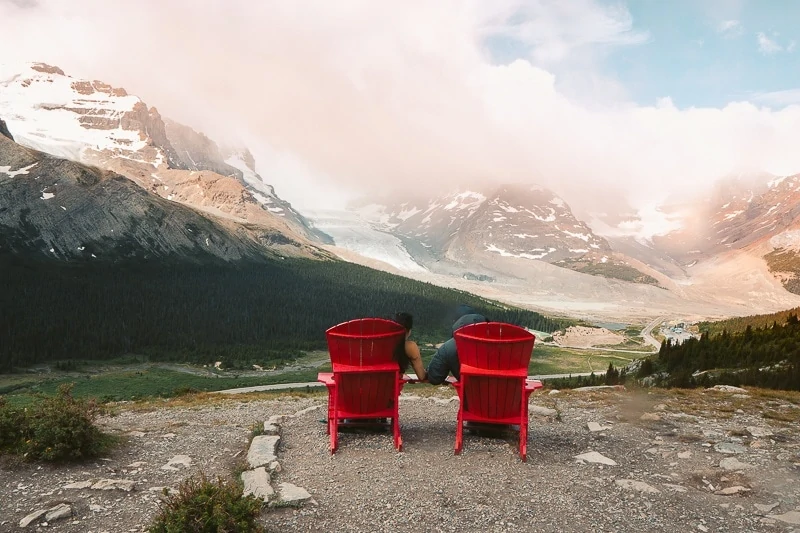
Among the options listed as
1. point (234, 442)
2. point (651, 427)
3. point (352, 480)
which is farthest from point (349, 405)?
point (651, 427)

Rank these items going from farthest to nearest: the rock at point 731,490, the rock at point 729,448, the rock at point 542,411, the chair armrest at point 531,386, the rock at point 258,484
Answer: the rock at point 542,411 < the rock at point 729,448 < the chair armrest at point 531,386 < the rock at point 731,490 < the rock at point 258,484

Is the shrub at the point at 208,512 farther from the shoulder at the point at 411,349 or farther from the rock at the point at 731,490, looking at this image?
the rock at the point at 731,490

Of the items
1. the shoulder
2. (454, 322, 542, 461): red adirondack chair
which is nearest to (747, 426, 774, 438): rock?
(454, 322, 542, 461): red adirondack chair

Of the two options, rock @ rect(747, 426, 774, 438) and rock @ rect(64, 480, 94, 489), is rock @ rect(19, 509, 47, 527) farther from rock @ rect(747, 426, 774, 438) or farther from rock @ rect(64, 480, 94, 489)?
rock @ rect(747, 426, 774, 438)

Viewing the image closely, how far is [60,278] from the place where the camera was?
144m

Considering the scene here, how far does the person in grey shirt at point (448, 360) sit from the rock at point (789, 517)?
17.9ft

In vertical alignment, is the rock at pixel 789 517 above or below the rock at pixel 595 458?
above

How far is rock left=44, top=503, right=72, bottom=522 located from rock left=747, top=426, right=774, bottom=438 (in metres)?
13.5

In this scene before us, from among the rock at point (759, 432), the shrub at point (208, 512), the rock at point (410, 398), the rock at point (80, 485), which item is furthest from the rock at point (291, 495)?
the rock at point (759, 432)

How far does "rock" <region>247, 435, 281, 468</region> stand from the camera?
33.7 feet

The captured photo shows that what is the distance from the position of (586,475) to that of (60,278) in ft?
535

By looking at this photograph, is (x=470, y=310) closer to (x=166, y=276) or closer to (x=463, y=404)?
(x=463, y=404)

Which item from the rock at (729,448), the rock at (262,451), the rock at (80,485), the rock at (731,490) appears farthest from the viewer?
the rock at (729,448)

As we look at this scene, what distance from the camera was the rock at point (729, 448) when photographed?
11094mm
